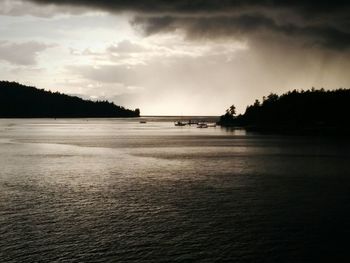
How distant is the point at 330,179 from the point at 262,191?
17.4 meters

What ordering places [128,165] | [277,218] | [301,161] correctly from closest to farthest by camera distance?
[277,218]
[128,165]
[301,161]

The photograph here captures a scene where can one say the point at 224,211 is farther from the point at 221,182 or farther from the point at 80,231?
the point at 221,182

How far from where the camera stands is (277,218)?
141ft

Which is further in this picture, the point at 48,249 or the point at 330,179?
the point at 330,179

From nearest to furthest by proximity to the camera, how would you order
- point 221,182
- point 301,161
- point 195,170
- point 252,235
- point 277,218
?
point 252,235
point 277,218
point 221,182
point 195,170
point 301,161

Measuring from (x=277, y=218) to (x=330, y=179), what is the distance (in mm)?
29884

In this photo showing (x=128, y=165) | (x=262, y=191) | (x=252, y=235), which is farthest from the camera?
(x=128, y=165)

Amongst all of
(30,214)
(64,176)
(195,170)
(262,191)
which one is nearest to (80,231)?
(30,214)

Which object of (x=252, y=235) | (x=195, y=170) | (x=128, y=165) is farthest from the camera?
(x=128, y=165)

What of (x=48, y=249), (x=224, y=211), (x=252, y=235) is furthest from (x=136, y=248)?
(x=224, y=211)

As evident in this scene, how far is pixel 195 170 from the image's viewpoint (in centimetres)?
8006

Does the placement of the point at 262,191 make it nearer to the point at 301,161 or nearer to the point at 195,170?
the point at 195,170

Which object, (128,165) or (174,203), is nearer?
(174,203)

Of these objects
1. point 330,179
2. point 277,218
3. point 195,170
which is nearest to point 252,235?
point 277,218
